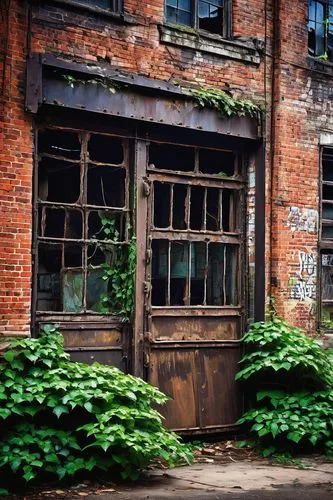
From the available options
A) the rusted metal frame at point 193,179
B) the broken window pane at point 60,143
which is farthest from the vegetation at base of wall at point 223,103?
the broken window pane at point 60,143

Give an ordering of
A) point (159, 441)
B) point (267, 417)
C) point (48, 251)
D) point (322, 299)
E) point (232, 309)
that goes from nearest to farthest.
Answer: point (159, 441)
point (48, 251)
point (267, 417)
point (232, 309)
point (322, 299)

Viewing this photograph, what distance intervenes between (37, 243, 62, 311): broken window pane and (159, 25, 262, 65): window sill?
3.04 m

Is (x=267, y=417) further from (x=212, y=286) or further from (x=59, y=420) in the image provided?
(x=59, y=420)

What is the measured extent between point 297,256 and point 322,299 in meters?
0.93

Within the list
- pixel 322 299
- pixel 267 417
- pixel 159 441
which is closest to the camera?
pixel 159 441

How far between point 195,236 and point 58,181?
2016mm

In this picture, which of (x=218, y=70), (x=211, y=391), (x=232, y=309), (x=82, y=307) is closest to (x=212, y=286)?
(x=232, y=309)

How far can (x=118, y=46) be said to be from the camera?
9312 millimetres

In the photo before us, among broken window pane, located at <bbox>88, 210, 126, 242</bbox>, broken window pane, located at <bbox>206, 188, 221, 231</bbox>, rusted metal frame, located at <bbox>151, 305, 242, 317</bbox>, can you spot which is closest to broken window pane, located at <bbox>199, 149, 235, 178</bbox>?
broken window pane, located at <bbox>206, 188, 221, 231</bbox>

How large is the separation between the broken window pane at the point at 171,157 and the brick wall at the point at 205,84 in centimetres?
87

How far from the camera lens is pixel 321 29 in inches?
461

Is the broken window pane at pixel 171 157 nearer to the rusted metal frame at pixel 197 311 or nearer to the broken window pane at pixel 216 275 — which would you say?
the broken window pane at pixel 216 275

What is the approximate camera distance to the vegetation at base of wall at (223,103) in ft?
32.2

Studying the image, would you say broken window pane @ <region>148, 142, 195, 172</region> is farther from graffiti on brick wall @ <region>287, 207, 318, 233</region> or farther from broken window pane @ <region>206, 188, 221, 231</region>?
graffiti on brick wall @ <region>287, 207, 318, 233</region>
